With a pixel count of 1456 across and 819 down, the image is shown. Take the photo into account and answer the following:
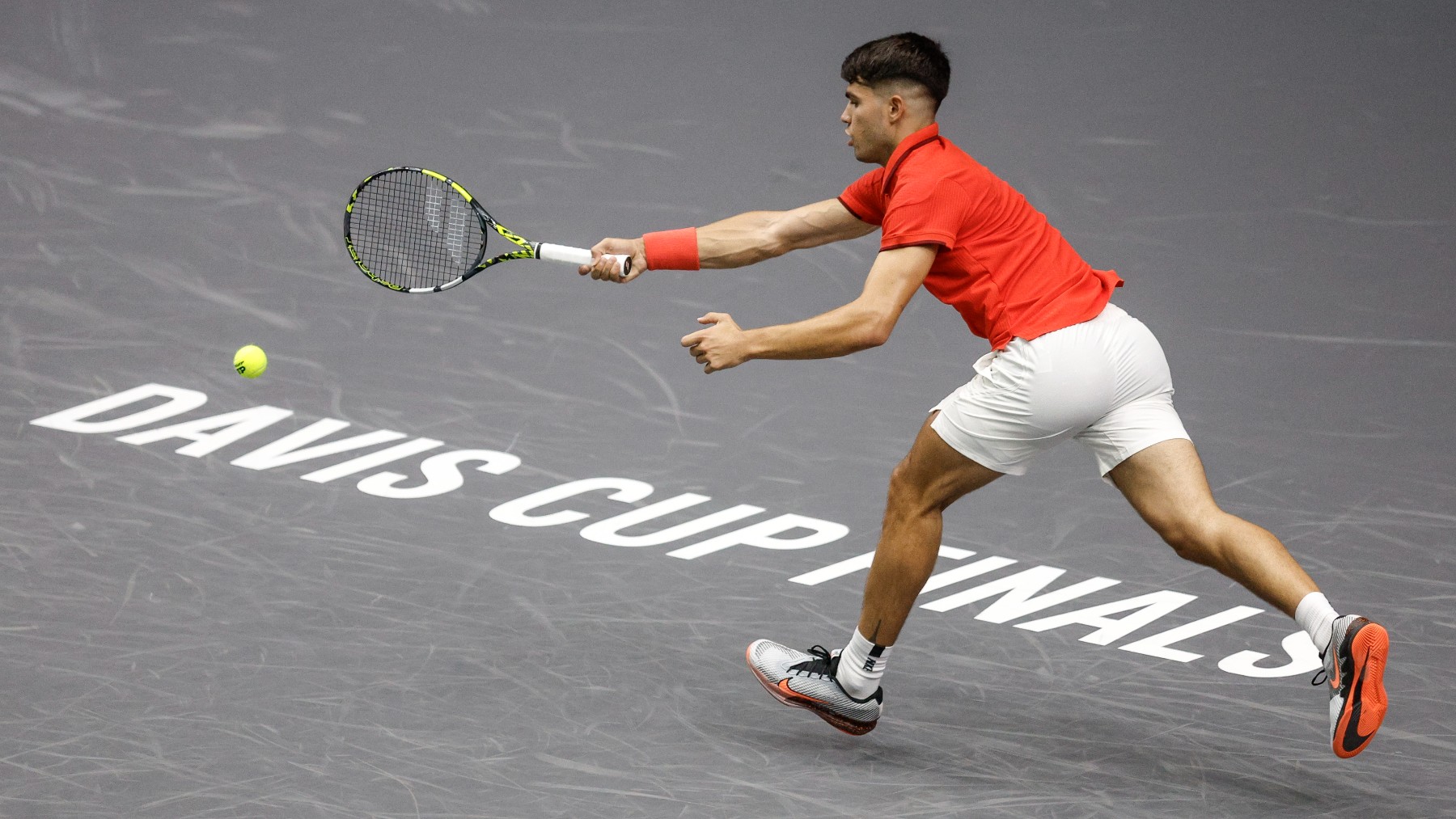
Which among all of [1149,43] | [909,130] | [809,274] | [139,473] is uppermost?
[1149,43]

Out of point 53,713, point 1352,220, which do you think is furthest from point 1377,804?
point 1352,220

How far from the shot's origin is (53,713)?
3404mm

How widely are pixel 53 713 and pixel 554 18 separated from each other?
17.2 ft

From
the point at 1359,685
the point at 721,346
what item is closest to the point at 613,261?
the point at 721,346

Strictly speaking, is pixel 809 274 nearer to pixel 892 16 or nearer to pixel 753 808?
pixel 892 16

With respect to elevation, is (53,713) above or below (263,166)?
below

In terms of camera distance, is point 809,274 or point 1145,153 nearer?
point 809,274

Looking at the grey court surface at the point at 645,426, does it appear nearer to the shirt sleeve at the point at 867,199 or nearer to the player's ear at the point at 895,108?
the shirt sleeve at the point at 867,199

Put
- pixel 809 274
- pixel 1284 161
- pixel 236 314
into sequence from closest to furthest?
pixel 236 314, pixel 809 274, pixel 1284 161

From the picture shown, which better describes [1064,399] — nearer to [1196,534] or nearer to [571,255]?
[1196,534]

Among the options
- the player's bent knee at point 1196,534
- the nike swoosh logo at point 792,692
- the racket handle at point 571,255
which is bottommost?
the nike swoosh logo at point 792,692

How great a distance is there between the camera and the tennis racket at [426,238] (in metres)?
4.00

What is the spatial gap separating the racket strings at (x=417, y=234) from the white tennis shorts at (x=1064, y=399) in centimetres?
145

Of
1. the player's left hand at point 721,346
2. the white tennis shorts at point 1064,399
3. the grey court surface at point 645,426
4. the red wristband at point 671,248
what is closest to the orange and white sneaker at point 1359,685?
the grey court surface at point 645,426
